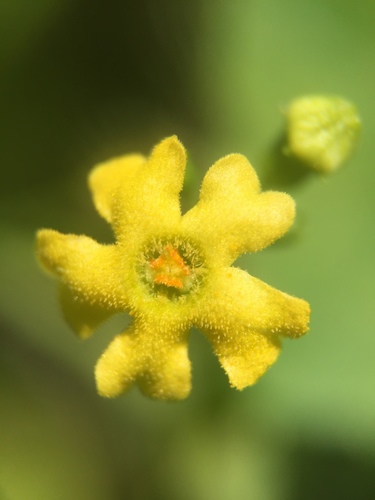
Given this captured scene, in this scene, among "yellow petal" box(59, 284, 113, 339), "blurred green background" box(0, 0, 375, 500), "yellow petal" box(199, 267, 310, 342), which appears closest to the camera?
"yellow petal" box(199, 267, 310, 342)

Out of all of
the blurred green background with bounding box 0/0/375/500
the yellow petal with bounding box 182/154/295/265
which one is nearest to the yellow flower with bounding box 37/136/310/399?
the yellow petal with bounding box 182/154/295/265

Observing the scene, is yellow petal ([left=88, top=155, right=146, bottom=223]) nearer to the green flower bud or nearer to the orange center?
the orange center

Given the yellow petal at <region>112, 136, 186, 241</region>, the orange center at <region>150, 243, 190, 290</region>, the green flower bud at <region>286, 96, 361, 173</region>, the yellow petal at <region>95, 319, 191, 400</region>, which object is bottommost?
the yellow petal at <region>95, 319, 191, 400</region>

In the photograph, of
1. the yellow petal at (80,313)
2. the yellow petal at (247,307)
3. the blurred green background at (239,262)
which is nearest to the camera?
the yellow petal at (247,307)

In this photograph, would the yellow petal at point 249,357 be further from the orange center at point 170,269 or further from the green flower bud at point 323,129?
the green flower bud at point 323,129

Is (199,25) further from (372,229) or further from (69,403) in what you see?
(69,403)

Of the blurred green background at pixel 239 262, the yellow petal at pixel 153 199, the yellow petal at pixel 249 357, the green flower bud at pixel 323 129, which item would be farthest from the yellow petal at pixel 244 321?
the blurred green background at pixel 239 262

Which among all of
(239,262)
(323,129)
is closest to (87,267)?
(323,129)

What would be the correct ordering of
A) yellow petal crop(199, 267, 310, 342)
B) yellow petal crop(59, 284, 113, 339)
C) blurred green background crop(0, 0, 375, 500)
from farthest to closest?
1. blurred green background crop(0, 0, 375, 500)
2. yellow petal crop(59, 284, 113, 339)
3. yellow petal crop(199, 267, 310, 342)
